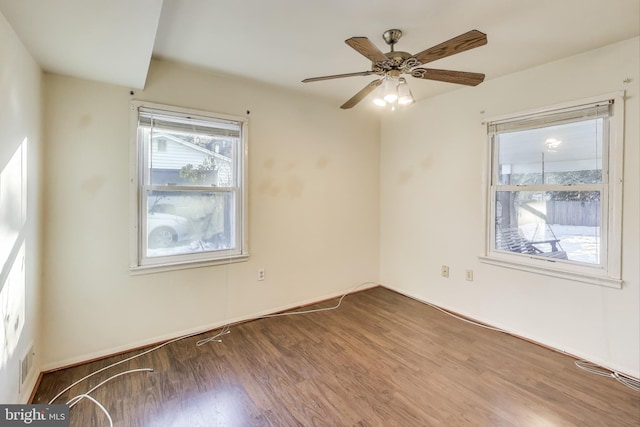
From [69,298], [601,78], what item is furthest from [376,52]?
[69,298]

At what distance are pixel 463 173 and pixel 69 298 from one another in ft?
12.0

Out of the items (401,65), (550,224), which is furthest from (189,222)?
(550,224)

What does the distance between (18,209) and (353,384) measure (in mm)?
2297

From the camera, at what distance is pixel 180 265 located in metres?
2.62

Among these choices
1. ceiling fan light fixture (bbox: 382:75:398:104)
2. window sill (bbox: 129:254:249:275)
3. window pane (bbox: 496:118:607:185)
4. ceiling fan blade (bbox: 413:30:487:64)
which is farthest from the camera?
window sill (bbox: 129:254:249:275)

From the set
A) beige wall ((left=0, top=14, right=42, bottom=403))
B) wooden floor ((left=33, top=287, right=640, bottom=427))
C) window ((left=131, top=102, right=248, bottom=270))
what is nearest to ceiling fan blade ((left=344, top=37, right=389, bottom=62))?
window ((left=131, top=102, right=248, bottom=270))

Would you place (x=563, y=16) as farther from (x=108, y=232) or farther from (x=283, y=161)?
(x=108, y=232)

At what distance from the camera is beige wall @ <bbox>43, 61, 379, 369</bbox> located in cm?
218

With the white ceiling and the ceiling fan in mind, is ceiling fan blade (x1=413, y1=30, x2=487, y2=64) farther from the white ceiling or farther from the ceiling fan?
the white ceiling

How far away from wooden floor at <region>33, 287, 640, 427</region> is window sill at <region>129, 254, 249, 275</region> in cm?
64

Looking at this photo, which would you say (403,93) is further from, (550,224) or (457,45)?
(550,224)

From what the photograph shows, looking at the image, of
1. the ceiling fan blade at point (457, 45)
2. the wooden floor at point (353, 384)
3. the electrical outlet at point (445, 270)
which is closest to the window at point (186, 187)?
the wooden floor at point (353, 384)

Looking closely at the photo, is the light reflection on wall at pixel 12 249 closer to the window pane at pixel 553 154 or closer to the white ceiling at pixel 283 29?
the white ceiling at pixel 283 29

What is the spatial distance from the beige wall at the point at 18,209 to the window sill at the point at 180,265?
606 mm
